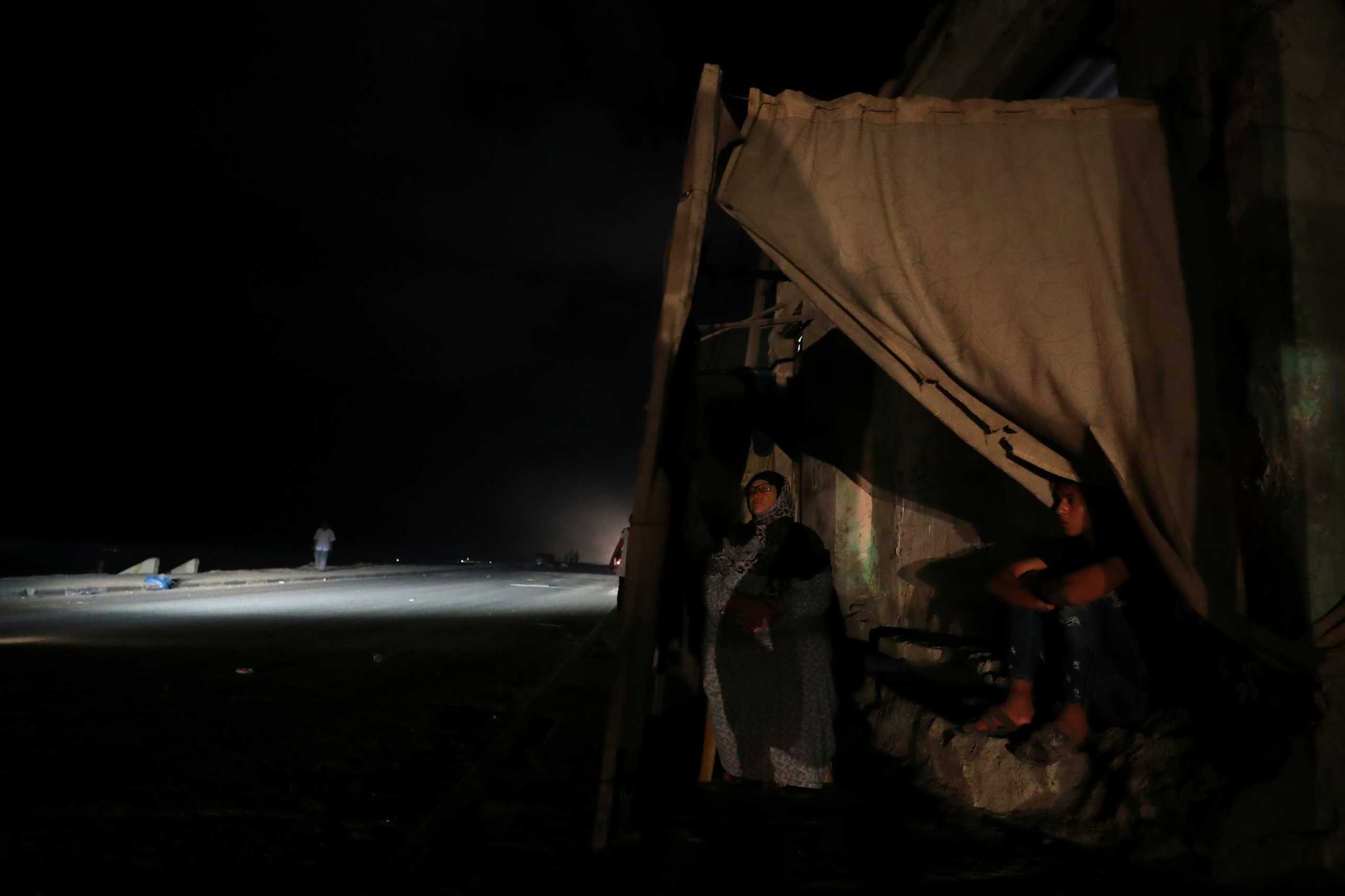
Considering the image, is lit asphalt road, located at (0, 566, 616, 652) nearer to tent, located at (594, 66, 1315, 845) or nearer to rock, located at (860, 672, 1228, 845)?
rock, located at (860, 672, 1228, 845)

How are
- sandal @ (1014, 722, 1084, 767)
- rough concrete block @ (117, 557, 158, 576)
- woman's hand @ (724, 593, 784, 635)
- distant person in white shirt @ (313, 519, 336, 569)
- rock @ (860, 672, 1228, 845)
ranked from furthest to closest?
distant person in white shirt @ (313, 519, 336, 569) → rough concrete block @ (117, 557, 158, 576) → woman's hand @ (724, 593, 784, 635) → sandal @ (1014, 722, 1084, 767) → rock @ (860, 672, 1228, 845)

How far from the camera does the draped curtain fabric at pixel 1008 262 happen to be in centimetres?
278

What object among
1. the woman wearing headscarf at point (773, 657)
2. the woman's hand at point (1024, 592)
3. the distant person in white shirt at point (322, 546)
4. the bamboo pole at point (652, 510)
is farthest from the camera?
the distant person in white shirt at point (322, 546)

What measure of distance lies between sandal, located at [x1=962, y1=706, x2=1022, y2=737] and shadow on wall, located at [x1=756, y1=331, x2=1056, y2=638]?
1.13 metres

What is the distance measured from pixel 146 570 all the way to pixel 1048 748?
699 inches

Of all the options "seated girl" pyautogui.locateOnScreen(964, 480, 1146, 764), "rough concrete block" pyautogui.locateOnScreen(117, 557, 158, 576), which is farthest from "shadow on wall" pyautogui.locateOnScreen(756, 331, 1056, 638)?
"rough concrete block" pyautogui.locateOnScreen(117, 557, 158, 576)

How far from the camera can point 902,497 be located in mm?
5055

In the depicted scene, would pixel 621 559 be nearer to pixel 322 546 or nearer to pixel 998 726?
pixel 998 726

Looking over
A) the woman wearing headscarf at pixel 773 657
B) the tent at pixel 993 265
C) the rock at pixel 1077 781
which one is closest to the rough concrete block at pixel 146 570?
the woman wearing headscarf at pixel 773 657

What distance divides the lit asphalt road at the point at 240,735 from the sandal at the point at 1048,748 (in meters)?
2.41

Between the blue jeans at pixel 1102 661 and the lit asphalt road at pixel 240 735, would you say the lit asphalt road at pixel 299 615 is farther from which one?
the blue jeans at pixel 1102 661

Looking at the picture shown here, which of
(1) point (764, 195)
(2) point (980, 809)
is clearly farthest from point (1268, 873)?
(1) point (764, 195)

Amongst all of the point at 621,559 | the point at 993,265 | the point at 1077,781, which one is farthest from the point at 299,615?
the point at 993,265

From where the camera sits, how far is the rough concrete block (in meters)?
15.3
